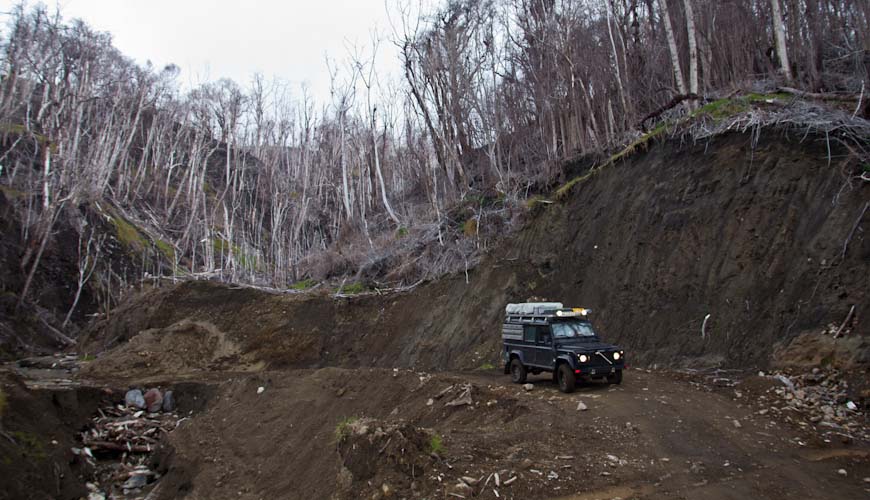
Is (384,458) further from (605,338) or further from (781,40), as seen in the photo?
(781,40)

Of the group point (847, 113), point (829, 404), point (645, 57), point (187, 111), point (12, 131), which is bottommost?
point (829, 404)

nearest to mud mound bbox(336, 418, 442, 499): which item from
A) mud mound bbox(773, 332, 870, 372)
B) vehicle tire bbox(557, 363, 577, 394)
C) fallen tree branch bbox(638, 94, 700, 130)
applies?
vehicle tire bbox(557, 363, 577, 394)

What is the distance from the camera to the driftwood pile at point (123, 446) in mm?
12836

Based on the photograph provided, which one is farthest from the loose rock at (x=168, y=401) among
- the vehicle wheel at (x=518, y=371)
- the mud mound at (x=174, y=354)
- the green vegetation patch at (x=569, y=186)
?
the green vegetation patch at (x=569, y=186)

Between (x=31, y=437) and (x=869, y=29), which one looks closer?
(x=31, y=437)

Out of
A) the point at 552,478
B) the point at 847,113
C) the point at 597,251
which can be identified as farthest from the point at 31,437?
the point at 847,113

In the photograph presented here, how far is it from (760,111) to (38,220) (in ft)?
117

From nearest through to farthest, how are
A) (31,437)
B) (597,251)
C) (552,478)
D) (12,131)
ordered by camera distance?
(552,478), (31,437), (597,251), (12,131)

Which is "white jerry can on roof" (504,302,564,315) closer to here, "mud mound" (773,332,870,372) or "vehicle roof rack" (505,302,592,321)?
"vehicle roof rack" (505,302,592,321)

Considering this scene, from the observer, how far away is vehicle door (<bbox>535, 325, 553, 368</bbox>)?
11672 mm

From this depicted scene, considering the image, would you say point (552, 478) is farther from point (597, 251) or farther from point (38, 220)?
point (38, 220)

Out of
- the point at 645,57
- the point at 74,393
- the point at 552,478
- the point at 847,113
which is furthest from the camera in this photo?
the point at 645,57

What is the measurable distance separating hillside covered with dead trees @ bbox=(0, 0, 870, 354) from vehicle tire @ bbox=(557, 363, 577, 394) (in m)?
8.06

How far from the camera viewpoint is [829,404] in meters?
9.07
